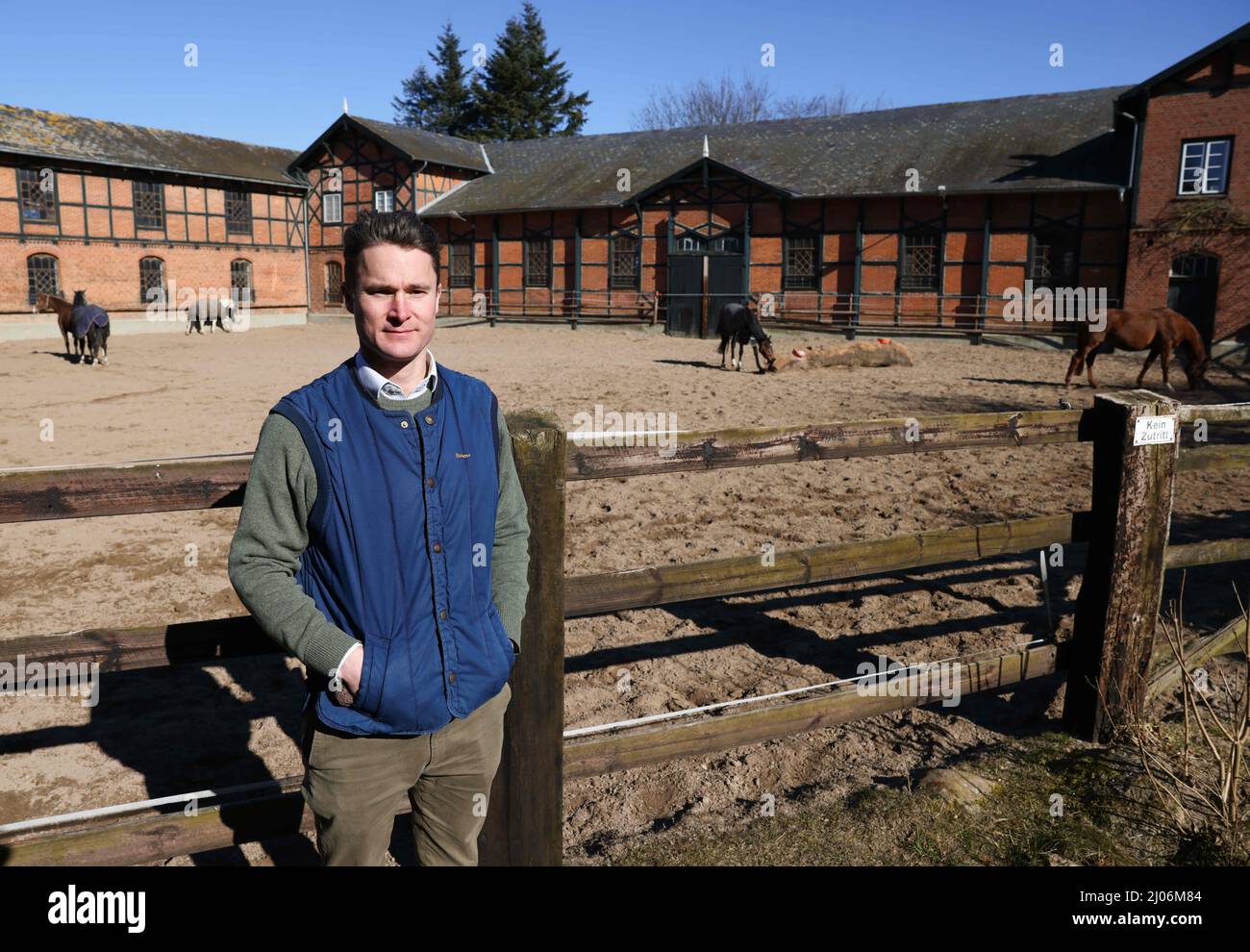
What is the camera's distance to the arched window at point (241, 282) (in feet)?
109

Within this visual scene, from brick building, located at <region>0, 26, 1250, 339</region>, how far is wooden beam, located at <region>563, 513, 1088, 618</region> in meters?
22.1

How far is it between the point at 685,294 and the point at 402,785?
86.4 ft

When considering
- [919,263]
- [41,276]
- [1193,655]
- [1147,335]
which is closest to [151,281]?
[41,276]

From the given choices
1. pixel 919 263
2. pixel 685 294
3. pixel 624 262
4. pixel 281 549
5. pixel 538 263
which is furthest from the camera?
pixel 538 263

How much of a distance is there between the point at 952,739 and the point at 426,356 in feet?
10.1

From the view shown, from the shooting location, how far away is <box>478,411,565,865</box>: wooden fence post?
2.49 meters

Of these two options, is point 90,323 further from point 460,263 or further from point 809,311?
point 809,311

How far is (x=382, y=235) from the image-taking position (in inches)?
79.0

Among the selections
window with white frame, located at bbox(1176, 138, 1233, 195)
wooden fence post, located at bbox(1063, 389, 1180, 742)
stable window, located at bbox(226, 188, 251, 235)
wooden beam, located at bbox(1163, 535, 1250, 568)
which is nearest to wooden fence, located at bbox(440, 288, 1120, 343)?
window with white frame, located at bbox(1176, 138, 1233, 195)
